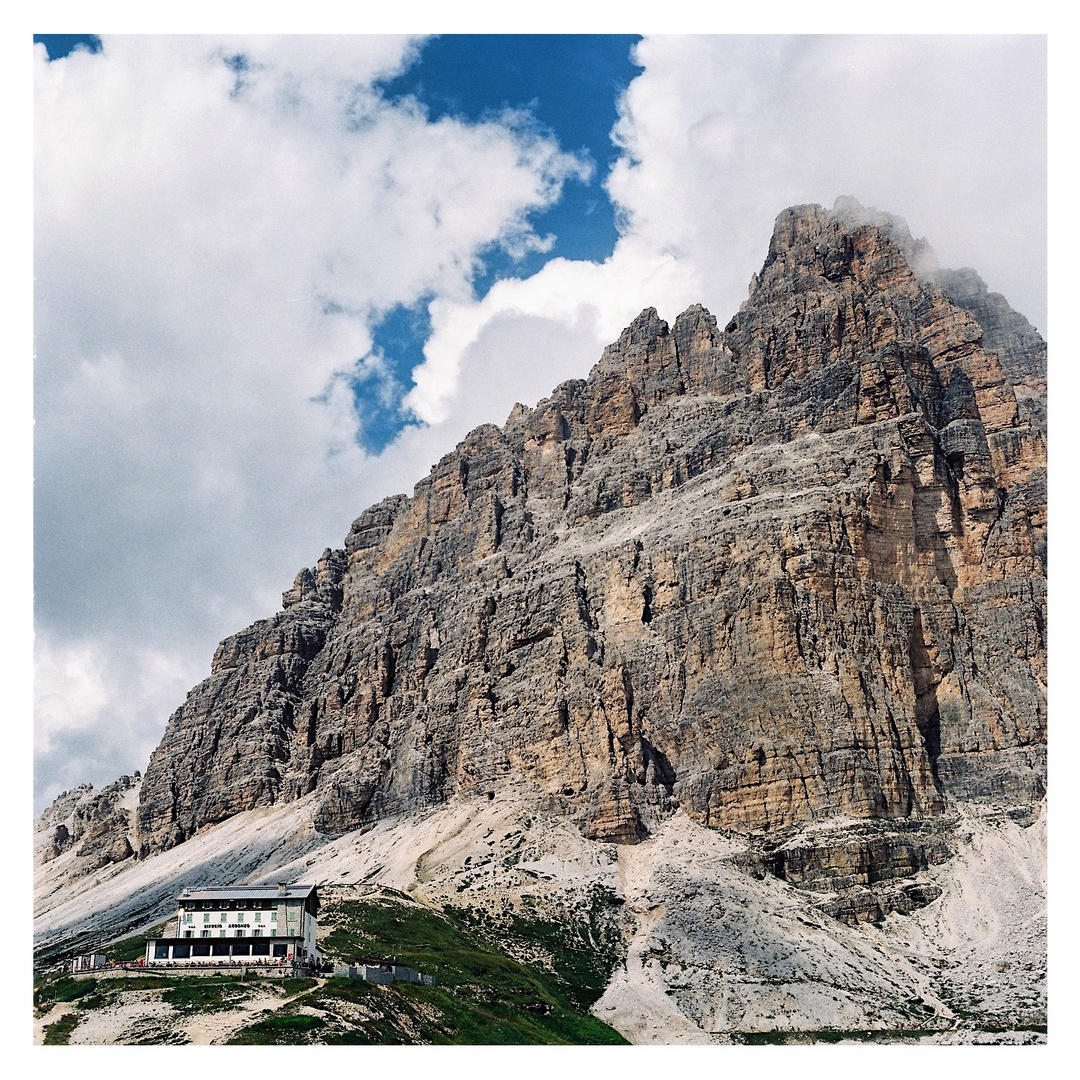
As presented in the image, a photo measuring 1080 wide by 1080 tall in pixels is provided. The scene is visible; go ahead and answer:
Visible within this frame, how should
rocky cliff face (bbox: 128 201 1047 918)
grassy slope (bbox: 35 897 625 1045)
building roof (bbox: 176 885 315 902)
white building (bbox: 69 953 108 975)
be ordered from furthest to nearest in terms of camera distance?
rocky cliff face (bbox: 128 201 1047 918)
building roof (bbox: 176 885 315 902)
white building (bbox: 69 953 108 975)
grassy slope (bbox: 35 897 625 1045)

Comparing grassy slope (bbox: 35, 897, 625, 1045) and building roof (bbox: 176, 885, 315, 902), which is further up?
building roof (bbox: 176, 885, 315, 902)

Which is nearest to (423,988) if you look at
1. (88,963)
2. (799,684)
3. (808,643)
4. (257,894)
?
(257,894)

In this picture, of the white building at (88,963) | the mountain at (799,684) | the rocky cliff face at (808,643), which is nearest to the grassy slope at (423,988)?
the white building at (88,963)

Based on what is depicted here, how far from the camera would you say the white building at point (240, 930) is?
10025 centimetres

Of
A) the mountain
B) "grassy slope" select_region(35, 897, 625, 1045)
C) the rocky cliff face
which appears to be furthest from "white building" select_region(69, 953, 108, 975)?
the rocky cliff face

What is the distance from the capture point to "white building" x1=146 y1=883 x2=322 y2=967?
329ft

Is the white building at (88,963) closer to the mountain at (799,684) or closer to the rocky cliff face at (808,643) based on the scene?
the mountain at (799,684)

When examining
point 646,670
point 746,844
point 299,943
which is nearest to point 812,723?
point 746,844

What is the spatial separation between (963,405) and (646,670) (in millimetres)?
62338

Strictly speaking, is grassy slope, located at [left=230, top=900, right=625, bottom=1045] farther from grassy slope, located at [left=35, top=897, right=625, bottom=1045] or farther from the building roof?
the building roof

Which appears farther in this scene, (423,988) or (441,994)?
(441,994)

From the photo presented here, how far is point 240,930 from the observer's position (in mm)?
101500

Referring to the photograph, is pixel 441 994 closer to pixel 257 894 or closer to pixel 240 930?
pixel 240 930

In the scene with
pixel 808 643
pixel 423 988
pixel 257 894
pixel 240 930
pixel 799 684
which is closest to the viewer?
pixel 423 988
